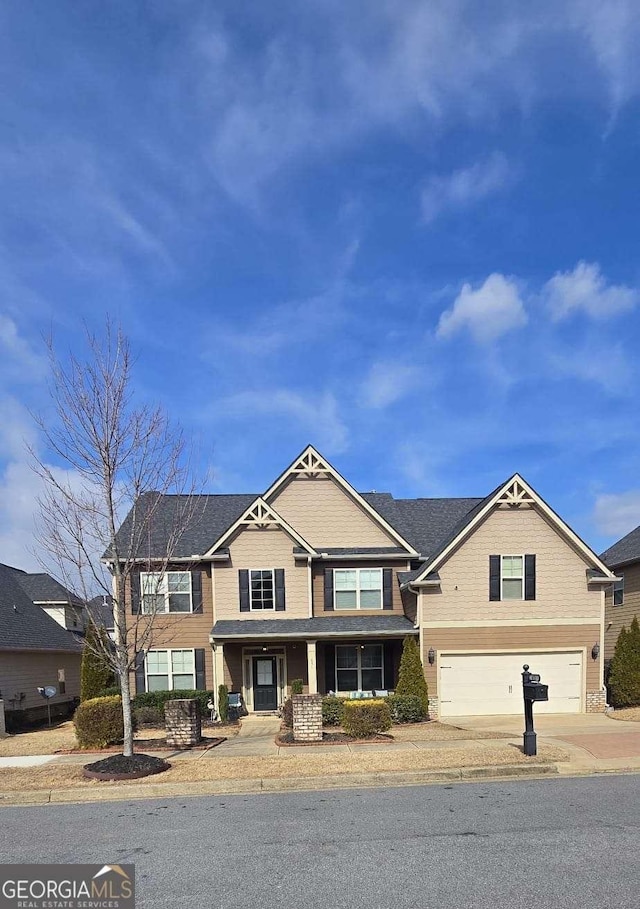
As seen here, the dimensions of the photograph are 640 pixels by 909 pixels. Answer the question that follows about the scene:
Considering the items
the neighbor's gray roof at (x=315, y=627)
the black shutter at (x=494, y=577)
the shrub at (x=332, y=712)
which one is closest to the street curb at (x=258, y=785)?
the shrub at (x=332, y=712)

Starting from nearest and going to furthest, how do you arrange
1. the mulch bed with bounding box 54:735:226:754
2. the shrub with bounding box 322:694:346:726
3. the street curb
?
1. the street curb
2. the mulch bed with bounding box 54:735:226:754
3. the shrub with bounding box 322:694:346:726

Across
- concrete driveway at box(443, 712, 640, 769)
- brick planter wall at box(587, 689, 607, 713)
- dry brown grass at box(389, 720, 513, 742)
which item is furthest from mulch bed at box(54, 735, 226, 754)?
brick planter wall at box(587, 689, 607, 713)

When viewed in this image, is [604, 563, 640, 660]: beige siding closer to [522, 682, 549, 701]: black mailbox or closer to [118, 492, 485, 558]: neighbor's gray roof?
[118, 492, 485, 558]: neighbor's gray roof

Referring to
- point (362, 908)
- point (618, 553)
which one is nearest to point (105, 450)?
point (362, 908)

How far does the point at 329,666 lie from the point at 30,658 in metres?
11.4

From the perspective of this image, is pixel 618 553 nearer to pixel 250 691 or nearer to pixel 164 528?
pixel 250 691

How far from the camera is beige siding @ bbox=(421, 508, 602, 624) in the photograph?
19.3 meters

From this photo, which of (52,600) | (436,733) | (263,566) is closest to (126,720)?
(436,733)

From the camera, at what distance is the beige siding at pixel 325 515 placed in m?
21.9

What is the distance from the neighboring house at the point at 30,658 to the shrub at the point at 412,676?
38.3 feet

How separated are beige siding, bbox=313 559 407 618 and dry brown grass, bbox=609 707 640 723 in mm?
7224

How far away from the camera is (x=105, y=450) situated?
11.6 metres

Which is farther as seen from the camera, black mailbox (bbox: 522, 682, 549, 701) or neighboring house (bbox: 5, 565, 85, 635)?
neighboring house (bbox: 5, 565, 85, 635)

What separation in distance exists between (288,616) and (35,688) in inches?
408
